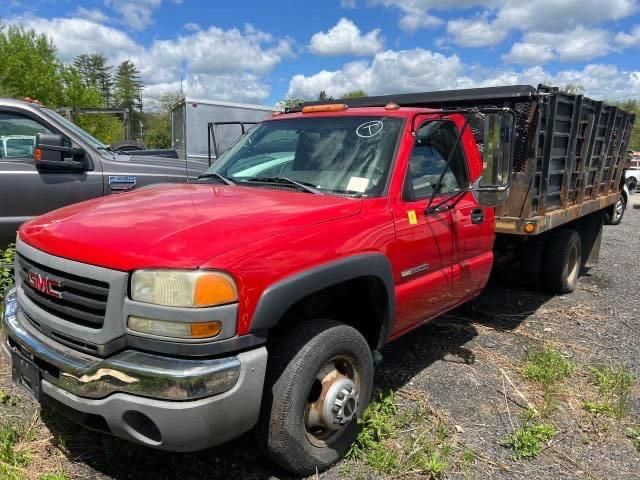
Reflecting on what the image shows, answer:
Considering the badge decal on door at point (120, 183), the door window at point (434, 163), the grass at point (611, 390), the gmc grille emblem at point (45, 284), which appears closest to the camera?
the gmc grille emblem at point (45, 284)

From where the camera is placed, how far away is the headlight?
2.23 m

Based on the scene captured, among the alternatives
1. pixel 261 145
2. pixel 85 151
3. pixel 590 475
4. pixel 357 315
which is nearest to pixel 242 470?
pixel 357 315

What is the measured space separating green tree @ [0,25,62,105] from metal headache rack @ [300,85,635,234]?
20.2 meters

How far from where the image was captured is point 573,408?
12.2ft

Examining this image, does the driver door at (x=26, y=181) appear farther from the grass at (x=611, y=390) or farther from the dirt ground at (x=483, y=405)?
the grass at (x=611, y=390)

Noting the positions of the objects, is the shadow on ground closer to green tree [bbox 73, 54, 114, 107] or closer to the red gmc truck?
the red gmc truck

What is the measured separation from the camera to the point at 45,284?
2592 millimetres

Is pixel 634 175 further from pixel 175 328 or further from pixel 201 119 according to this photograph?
pixel 175 328

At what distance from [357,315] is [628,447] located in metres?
1.80

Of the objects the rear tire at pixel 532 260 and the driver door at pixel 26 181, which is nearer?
the driver door at pixel 26 181

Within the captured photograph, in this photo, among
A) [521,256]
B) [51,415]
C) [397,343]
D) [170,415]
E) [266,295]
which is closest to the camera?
[170,415]

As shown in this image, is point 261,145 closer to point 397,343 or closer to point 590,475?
point 397,343

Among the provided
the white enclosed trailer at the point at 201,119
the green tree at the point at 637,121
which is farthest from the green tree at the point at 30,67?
the green tree at the point at 637,121

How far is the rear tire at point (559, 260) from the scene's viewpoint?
615 cm
